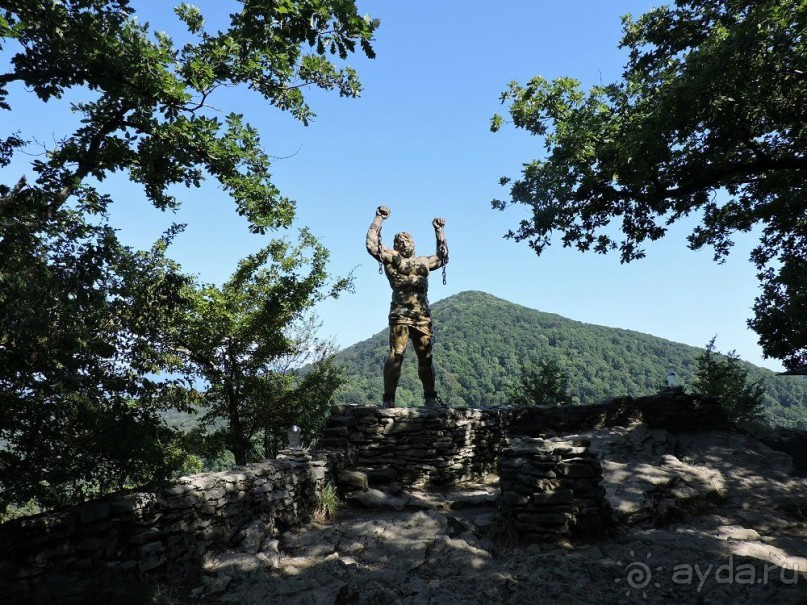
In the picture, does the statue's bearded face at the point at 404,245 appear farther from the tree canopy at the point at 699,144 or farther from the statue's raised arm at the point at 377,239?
the tree canopy at the point at 699,144

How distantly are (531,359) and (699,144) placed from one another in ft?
305

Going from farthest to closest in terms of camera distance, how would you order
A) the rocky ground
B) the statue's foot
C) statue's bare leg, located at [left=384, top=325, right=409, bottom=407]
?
the statue's foot
statue's bare leg, located at [left=384, top=325, right=409, bottom=407]
the rocky ground

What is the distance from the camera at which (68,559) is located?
11.4 feet

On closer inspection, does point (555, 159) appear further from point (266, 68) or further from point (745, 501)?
point (745, 501)

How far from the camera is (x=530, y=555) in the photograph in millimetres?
4875

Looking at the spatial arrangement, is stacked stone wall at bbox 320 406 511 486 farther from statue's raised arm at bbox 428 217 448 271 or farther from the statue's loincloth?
statue's raised arm at bbox 428 217 448 271

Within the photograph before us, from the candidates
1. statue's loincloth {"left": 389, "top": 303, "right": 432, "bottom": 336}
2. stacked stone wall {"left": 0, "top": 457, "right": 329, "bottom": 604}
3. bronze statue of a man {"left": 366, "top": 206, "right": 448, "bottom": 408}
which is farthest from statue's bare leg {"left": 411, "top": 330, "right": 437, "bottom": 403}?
stacked stone wall {"left": 0, "top": 457, "right": 329, "bottom": 604}

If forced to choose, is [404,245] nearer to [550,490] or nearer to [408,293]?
[408,293]

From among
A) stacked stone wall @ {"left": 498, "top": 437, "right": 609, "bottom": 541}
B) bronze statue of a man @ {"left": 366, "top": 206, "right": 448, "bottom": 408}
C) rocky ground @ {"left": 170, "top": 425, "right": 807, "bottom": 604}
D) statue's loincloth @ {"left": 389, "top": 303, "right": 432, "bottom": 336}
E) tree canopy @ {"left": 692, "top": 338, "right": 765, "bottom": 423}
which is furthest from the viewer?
tree canopy @ {"left": 692, "top": 338, "right": 765, "bottom": 423}

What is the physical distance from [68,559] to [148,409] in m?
1.27

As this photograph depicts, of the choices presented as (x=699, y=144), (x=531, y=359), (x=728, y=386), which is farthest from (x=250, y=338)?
(x=531, y=359)

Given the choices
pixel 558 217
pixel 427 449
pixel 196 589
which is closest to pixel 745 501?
pixel 427 449

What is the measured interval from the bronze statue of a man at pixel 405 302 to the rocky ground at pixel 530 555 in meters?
2.11

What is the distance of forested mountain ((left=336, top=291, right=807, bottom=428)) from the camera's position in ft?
255
